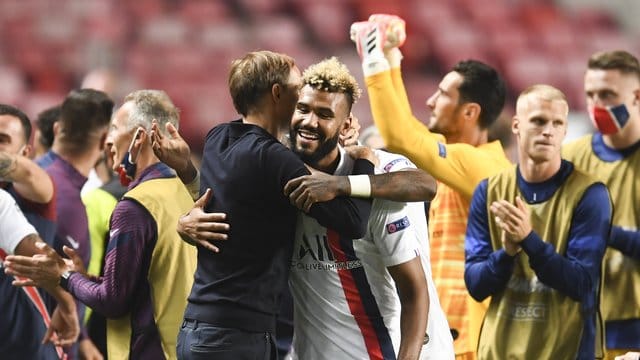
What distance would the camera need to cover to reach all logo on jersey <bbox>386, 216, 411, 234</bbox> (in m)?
3.68

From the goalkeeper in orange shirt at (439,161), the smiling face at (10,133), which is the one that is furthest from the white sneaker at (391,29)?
the smiling face at (10,133)

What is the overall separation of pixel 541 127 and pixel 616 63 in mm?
960

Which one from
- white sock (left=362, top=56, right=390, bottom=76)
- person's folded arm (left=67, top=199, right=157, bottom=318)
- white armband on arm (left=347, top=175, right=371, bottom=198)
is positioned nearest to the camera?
white armband on arm (left=347, top=175, right=371, bottom=198)

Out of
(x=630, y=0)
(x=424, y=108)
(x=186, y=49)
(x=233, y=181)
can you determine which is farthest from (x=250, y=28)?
(x=233, y=181)

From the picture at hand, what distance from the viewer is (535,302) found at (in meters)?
4.58

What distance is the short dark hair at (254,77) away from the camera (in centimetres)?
359

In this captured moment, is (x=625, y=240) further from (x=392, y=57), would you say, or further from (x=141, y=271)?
(x=141, y=271)

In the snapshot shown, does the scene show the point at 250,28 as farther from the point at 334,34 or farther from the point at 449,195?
the point at 449,195

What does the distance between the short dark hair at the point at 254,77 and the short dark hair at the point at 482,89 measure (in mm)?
2170

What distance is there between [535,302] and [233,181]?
1634 mm

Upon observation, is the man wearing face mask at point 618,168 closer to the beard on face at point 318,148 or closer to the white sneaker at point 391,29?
the white sneaker at point 391,29

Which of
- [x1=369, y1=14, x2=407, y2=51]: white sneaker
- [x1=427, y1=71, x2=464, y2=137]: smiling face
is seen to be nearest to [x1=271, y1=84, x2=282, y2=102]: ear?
[x1=369, y1=14, x2=407, y2=51]: white sneaker

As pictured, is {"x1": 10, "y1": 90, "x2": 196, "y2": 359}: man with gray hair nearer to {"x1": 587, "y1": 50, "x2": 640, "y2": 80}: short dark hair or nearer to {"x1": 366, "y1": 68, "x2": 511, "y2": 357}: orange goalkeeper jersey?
{"x1": 366, "y1": 68, "x2": 511, "y2": 357}: orange goalkeeper jersey

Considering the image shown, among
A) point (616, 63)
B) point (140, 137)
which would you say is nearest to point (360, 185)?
point (140, 137)
